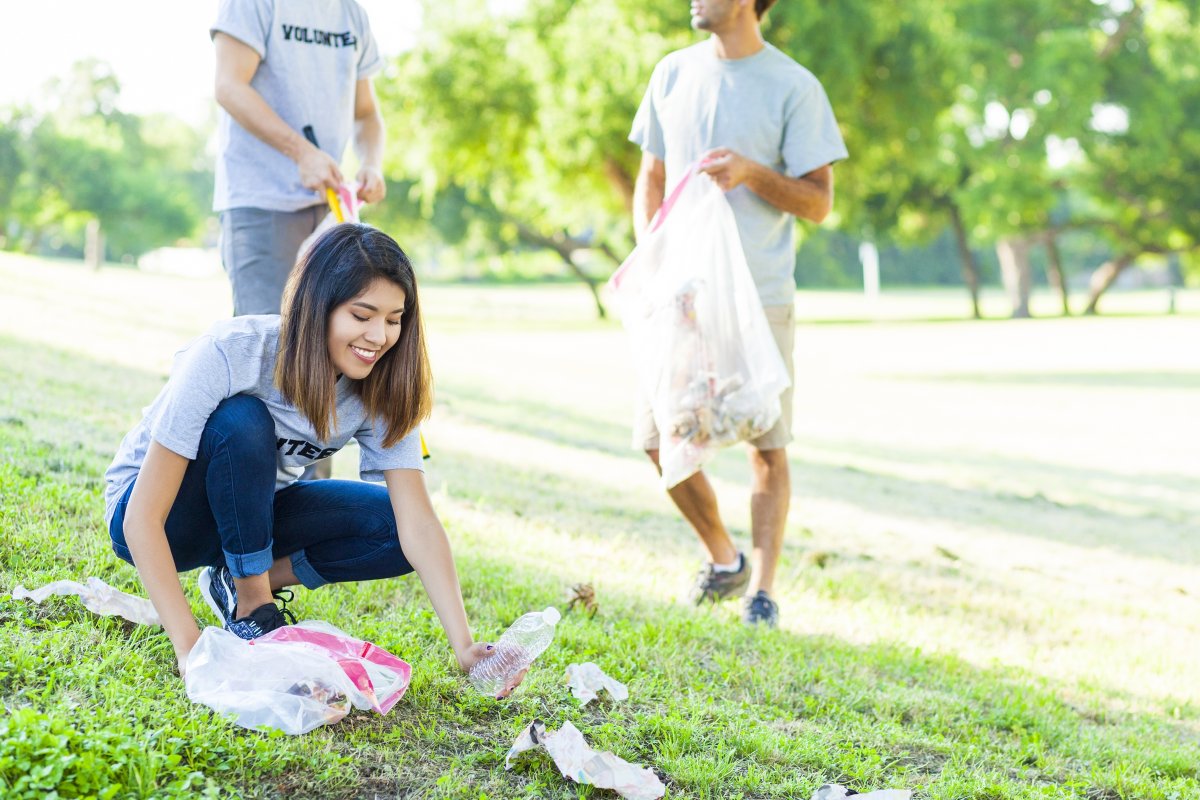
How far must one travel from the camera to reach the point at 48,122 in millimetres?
39906

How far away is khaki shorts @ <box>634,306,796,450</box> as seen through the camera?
4129 mm

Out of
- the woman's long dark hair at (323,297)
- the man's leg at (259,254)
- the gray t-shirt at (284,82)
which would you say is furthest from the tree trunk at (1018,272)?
the woman's long dark hair at (323,297)

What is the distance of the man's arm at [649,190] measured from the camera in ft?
14.3

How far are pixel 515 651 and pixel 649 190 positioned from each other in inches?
82.6

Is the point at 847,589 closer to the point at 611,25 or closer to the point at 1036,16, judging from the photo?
the point at 611,25

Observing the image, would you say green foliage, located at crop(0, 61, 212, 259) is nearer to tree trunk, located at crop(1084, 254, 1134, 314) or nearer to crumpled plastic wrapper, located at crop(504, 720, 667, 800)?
tree trunk, located at crop(1084, 254, 1134, 314)

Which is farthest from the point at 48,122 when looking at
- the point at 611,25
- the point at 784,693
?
the point at 784,693

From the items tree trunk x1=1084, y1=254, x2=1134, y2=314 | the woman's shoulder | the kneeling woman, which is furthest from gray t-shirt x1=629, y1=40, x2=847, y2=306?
tree trunk x1=1084, y1=254, x2=1134, y2=314

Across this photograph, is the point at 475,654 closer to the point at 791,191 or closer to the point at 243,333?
the point at 243,333

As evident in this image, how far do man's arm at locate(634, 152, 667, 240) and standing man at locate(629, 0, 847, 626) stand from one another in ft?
0.27

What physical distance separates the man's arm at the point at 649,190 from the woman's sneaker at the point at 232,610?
6.45 ft

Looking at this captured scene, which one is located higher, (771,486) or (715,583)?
(771,486)

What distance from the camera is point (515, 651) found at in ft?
9.11

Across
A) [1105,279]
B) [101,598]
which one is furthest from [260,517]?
[1105,279]
